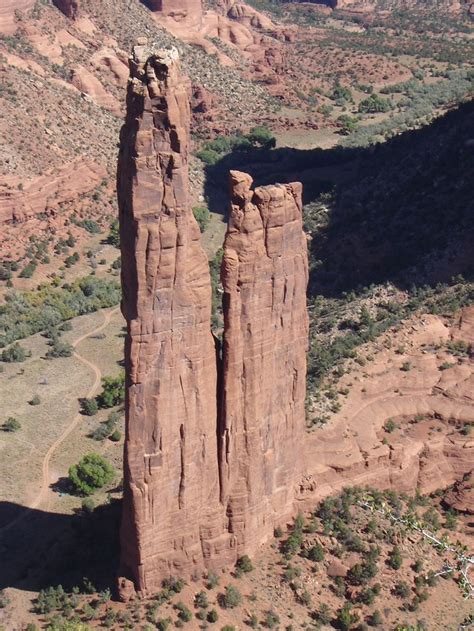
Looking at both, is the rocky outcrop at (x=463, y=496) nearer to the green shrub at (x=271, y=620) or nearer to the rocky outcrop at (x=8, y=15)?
the green shrub at (x=271, y=620)

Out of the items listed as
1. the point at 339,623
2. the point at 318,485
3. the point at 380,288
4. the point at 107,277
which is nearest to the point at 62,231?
the point at 107,277

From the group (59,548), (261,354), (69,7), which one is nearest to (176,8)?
(69,7)

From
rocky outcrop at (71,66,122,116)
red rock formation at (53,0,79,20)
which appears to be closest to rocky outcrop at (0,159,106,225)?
rocky outcrop at (71,66,122,116)

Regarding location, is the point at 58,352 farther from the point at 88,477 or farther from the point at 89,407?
the point at 88,477

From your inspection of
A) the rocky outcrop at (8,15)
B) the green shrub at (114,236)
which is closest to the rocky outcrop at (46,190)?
the green shrub at (114,236)

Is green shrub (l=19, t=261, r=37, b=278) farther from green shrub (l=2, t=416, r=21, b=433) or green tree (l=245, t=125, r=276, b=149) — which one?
green tree (l=245, t=125, r=276, b=149)

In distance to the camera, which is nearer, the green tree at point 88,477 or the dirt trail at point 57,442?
the dirt trail at point 57,442
